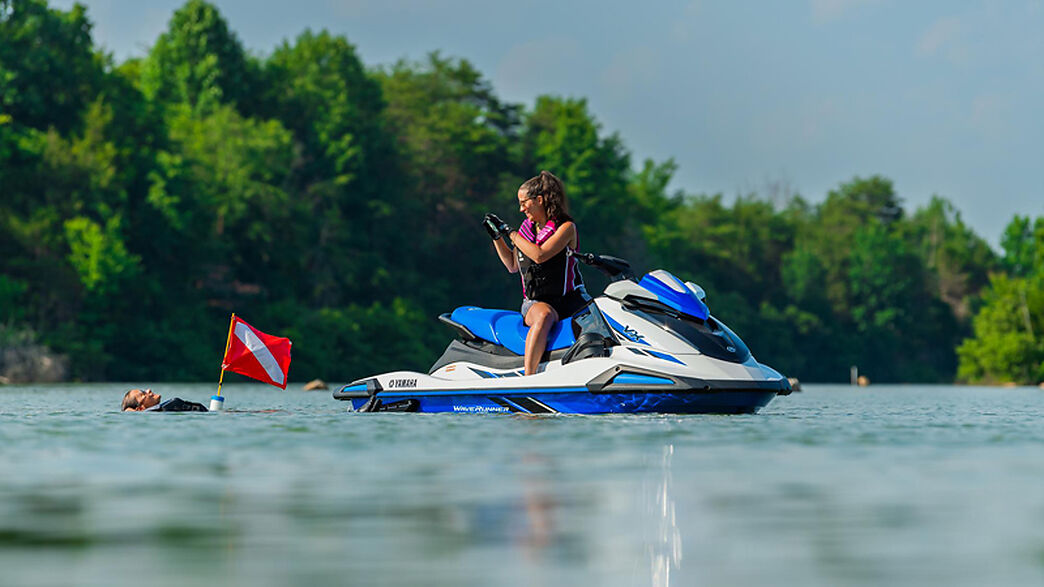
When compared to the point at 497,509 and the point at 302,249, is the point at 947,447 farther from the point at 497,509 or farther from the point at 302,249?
the point at 302,249

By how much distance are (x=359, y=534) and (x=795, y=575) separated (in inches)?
52.8

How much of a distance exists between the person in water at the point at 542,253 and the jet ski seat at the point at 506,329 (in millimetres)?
106

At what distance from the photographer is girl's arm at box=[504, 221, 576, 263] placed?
10.6m

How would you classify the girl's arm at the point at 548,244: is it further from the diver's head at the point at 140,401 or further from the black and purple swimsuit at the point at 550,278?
the diver's head at the point at 140,401

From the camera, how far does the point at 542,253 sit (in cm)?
1066

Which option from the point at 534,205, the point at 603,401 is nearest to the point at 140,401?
the point at 534,205

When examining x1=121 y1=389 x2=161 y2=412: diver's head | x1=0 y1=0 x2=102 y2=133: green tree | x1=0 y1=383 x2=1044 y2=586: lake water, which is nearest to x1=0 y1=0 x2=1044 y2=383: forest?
x1=0 y1=0 x2=102 y2=133: green tree

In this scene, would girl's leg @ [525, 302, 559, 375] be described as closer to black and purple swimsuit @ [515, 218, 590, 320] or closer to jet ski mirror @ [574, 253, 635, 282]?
black and purple swimsuit @ [515, 218, 590, 320]

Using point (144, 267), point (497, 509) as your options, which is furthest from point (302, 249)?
point (497, 509)

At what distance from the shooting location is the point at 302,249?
50.7 metres

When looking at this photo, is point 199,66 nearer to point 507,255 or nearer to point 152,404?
point 152,404

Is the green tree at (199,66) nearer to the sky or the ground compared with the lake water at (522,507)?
nearer to the sky

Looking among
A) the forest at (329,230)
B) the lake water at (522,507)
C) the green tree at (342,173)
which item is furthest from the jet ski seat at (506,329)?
the green tree at (342,173)

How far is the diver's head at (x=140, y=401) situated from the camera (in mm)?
11922
